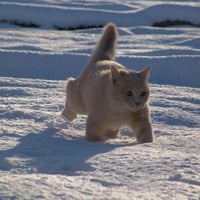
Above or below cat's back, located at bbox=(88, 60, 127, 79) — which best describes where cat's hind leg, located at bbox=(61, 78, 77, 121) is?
below

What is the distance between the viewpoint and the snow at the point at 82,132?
3.21 m

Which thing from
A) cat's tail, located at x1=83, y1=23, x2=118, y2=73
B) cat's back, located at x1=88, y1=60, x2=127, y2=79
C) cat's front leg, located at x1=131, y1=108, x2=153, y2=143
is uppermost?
cat's tail, located at x1=83, y1=23, x2=118, y2=73

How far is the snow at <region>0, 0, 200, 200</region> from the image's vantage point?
3.21 metres

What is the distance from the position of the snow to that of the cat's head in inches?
10.6

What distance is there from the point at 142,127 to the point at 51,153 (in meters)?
0.71

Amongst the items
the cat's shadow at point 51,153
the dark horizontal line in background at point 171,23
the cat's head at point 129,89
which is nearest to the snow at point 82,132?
the cat's shadow at point 51,153

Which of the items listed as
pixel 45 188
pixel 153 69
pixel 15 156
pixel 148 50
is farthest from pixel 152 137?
pixel 148 50

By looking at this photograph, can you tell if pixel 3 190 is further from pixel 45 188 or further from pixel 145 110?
pixel 145 110

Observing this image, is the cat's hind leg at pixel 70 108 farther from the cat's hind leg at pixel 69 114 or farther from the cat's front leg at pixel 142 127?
the cat's front leg at pixel 142 127

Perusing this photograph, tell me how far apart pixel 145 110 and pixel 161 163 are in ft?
2.86

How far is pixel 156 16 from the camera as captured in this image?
13180mm

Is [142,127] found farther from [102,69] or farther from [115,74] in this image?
[102,69]

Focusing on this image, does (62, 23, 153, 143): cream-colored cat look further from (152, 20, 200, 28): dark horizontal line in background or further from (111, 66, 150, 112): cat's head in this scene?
(152, 20, 200, 28): dark horizontal line in background

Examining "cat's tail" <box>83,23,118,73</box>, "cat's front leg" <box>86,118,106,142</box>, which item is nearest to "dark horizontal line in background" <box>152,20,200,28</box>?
"cat's tail" <box>83,23,118,73</box>
